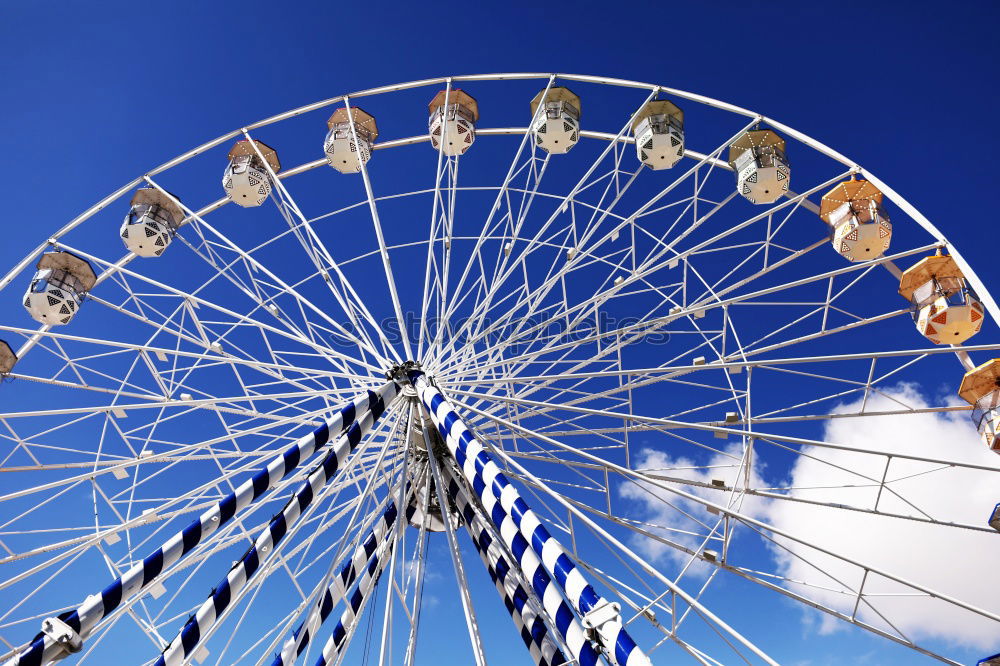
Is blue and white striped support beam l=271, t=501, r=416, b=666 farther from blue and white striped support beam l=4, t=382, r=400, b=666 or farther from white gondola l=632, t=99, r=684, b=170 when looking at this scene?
white gondola l=632, t=99, r=684, b=170

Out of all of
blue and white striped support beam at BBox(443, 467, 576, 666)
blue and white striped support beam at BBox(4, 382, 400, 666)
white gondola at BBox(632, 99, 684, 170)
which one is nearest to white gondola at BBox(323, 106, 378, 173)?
white gondola at BBox(632, 99, 684, 170)

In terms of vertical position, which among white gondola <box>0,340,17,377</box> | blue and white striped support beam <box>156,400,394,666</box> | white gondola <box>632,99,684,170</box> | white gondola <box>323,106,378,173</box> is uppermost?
white gondola <box>323,106,378,173</box>

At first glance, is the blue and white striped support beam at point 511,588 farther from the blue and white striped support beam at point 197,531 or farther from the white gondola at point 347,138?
the white gondola at point 347,138

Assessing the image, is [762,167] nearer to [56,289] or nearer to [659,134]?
[659,134]

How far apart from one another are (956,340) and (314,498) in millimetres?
10581

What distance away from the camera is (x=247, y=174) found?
13477mm

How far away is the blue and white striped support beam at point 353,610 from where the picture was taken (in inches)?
393

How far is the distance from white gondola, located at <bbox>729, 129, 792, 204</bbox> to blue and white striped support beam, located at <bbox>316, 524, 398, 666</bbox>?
859cm

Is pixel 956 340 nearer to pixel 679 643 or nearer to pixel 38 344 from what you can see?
pixel 679 643

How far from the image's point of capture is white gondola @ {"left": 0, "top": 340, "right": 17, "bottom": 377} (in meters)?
12.4

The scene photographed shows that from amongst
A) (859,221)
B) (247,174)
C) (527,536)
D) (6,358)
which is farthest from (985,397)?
(6,358)

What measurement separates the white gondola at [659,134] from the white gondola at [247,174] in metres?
7.35

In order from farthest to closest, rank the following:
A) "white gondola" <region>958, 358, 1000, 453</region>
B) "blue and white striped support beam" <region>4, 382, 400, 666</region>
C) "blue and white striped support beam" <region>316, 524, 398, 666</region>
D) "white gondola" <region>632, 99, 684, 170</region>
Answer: "white gondola" <region>632, 99, 684, 170</region>
"white gondola" <region>958, 358, 1000, 453</region>
"blue and white striped support beam" <region>316, 524, 398, 666</region>
"blue and white striped support beam" <region>4, 382, 400, 666</region>

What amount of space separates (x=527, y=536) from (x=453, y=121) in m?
8.70
